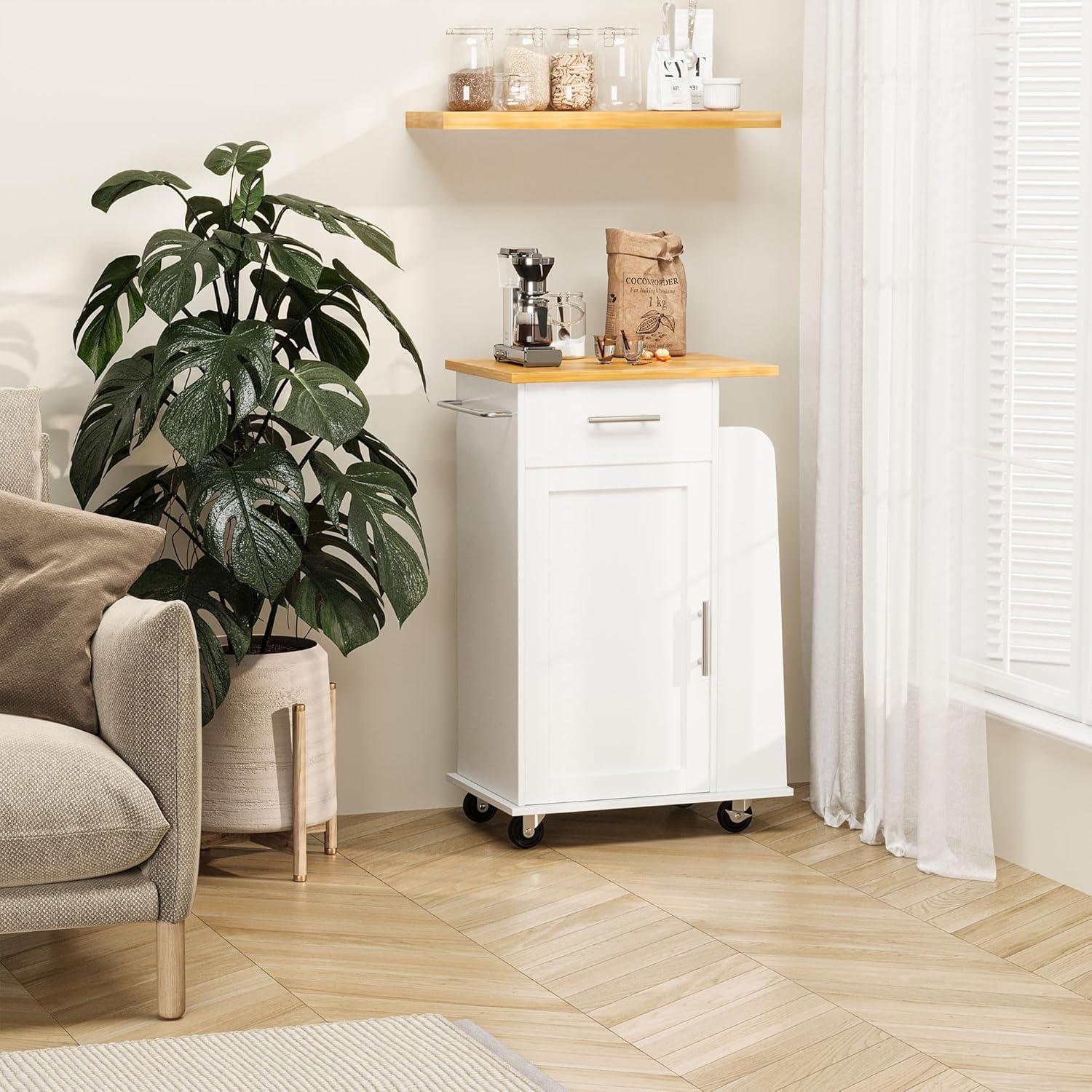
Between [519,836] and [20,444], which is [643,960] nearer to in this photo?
[519,836]

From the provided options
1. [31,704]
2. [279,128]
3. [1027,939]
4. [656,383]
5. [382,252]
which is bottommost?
[1027,939]

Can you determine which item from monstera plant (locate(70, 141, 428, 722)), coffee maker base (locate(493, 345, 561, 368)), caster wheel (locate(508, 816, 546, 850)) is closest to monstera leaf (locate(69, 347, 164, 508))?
monstera plant (locate(70, 141, 428, 722))

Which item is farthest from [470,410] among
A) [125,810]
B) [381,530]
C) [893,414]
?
[125,810]

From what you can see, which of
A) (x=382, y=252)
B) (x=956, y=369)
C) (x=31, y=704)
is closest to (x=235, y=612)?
(x=31, y=704)

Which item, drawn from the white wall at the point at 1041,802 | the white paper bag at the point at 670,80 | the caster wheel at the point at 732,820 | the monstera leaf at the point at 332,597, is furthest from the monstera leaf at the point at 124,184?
the white wall at the point at 1041,802

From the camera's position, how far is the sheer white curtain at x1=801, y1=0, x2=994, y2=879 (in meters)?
3.30

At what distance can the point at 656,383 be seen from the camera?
347 cm

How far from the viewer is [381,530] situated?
3178mm

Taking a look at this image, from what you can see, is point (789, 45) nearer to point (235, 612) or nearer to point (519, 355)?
point (519, 355)

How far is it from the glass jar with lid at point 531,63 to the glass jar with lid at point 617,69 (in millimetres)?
127

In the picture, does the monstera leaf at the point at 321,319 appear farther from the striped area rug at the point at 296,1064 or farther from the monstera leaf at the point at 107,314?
the striped area rug at the point at 296,1064

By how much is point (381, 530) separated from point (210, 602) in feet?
1.19

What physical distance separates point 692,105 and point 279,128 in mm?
904

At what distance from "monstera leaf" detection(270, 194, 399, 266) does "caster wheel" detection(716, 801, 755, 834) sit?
54.4 inches
